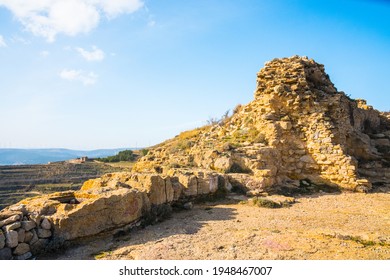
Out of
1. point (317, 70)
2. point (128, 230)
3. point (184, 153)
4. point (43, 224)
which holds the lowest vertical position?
point (128, 230)

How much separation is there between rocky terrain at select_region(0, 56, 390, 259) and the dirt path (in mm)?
28

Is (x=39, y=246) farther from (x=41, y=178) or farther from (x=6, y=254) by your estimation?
(x=41, y=178)

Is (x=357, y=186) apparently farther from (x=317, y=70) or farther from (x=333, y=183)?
(x=317, y=70)

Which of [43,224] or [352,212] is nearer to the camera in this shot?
[43,224]

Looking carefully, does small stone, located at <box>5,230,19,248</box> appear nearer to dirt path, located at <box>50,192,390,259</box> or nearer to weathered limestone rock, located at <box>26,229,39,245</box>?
weathered limestone rock, located at <box>26,229,39,245</box>

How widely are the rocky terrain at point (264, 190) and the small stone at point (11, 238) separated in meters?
0.02

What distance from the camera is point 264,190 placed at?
1005 cm

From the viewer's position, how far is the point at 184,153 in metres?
13.3

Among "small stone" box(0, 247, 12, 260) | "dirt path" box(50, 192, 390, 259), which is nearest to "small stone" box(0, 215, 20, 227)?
"small stone" box(0, 247, 12, 260)

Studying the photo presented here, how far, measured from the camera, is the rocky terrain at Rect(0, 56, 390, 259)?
552 cm

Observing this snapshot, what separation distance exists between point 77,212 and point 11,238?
118 centimetres

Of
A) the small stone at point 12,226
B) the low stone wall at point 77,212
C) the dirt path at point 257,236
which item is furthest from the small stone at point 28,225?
the dirt path at point 257,236

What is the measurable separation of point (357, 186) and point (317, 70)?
6245mm

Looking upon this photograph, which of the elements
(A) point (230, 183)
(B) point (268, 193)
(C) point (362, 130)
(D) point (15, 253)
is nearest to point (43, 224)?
(D) point (15, 253)
